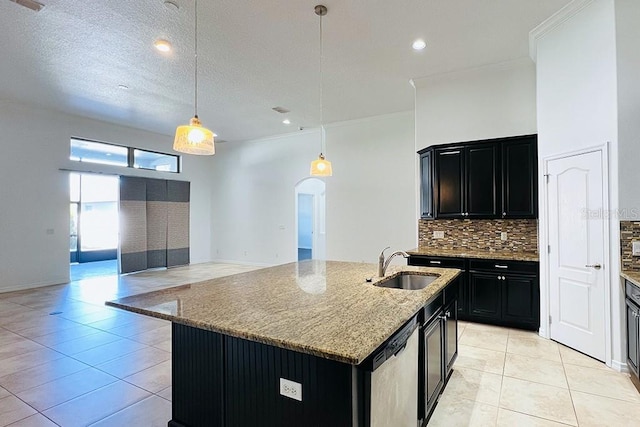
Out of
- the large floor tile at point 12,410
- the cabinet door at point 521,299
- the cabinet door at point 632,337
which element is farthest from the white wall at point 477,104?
the large floor tile at point 12,410

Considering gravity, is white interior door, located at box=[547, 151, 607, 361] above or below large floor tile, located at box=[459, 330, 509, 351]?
above

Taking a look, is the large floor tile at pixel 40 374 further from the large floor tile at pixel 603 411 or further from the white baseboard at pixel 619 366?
the white baseboard at pixel 619 366

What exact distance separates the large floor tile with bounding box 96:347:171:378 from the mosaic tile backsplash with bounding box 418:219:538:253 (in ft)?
Result: 12.3

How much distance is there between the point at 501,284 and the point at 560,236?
85 centimetres

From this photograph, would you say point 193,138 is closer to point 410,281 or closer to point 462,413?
point 410,281

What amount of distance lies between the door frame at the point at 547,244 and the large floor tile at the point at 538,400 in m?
0.92

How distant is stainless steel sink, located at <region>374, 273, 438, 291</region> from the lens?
2841 millimetres

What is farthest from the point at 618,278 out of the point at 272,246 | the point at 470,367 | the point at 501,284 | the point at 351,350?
the point at 272,246

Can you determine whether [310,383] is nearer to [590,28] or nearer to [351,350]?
[351,350]

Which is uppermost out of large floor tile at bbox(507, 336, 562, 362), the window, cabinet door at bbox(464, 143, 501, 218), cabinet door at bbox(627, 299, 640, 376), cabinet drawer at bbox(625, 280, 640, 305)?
the window

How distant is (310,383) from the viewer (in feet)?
4.86

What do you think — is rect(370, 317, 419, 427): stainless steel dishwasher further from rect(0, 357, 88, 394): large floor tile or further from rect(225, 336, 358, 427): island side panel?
rect(0, 357, 88, 394): large floor tile

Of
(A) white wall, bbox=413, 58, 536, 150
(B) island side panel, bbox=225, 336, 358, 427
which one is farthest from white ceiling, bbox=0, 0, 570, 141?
(B) island side panel, bbox=225, 336, 358, 427

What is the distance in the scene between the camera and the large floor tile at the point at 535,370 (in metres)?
2.83
